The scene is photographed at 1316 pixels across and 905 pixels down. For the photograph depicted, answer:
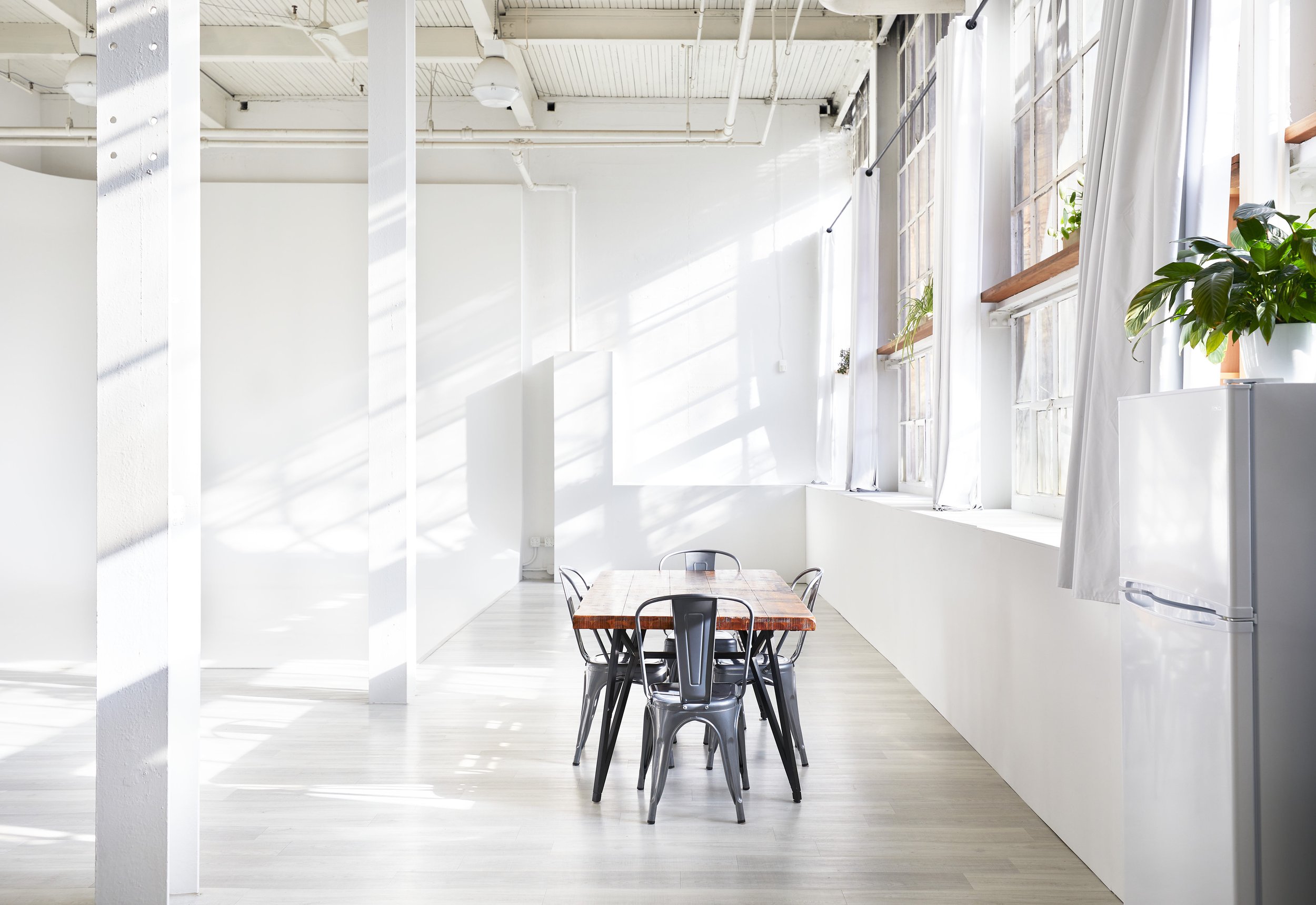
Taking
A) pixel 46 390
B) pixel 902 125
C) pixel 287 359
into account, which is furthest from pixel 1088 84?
pixel 46 390

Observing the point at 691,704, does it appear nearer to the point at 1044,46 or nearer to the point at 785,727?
the point at 785,727

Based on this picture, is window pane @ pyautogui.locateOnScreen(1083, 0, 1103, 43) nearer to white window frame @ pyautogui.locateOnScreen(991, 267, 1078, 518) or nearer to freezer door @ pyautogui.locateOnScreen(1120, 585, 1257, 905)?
white window frame @ pyautogui.locateOnScreen(991, 267, 1078, 518)

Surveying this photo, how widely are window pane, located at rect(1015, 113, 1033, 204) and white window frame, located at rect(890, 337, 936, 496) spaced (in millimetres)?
1677

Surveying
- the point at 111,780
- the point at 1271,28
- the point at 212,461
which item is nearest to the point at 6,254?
the point at 212,461

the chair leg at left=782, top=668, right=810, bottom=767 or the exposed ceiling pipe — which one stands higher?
the exposed ceiling pipe

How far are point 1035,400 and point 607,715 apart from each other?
3.06 metres

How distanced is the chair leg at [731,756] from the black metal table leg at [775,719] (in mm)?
232

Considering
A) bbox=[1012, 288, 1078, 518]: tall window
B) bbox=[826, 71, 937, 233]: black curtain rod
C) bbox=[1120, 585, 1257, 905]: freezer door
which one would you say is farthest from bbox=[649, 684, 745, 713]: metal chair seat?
bbox=[826, 71, 937, 233]: black curtain rod

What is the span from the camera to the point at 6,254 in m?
10.4

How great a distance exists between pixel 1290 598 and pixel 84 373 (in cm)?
1165

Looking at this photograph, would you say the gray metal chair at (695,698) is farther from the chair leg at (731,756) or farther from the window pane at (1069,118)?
the window pane at (1069,118)

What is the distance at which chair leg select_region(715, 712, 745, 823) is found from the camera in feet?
12.1

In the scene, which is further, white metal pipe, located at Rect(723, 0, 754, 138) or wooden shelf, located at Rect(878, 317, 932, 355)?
wooden shelf, located at Rect(878, 317, 932, 355)

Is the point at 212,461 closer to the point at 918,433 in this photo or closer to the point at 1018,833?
the point at 918,433
